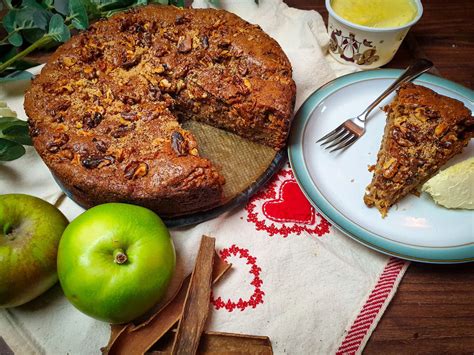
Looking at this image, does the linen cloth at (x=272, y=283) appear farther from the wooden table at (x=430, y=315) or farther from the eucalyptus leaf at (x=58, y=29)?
the eucalyptus leaf at (x=58, y=29)

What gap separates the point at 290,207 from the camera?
6.79 ft

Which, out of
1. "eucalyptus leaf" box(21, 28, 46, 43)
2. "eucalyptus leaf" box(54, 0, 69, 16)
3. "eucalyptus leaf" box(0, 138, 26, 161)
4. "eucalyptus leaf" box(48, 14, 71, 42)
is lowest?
"eucalyptus leaf" box(0, 138, 26, 161)

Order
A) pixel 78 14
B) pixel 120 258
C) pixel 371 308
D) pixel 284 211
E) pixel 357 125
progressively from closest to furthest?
pixel 120 258, pixel 371 308, pixel 284 211, pixel 357 125, pixel 78 14

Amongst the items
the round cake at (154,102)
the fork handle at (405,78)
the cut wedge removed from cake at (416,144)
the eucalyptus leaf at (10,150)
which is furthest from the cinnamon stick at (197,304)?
the fork handle at (405,78)

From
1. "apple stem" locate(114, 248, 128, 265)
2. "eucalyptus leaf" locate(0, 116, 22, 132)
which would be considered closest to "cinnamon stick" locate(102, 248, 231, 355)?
"apple stem" locate(114, 248, 128, 265)

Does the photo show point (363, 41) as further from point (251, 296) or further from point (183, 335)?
point (183, 335)

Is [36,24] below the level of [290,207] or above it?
above

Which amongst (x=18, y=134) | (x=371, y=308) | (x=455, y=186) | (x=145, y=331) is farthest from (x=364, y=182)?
(x=18, y=134)

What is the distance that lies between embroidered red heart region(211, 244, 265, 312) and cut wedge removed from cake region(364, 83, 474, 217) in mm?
581

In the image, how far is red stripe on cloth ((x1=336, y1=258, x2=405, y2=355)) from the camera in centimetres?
169

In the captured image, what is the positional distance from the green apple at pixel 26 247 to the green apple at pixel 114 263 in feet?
0.31

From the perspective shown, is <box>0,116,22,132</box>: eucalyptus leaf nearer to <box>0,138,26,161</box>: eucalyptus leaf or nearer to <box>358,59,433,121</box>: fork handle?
<box>0,138,26,161</box>: eucalyptus leaf

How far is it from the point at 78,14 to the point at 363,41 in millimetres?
1515

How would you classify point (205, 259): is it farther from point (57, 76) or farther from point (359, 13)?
point (359, 13)
